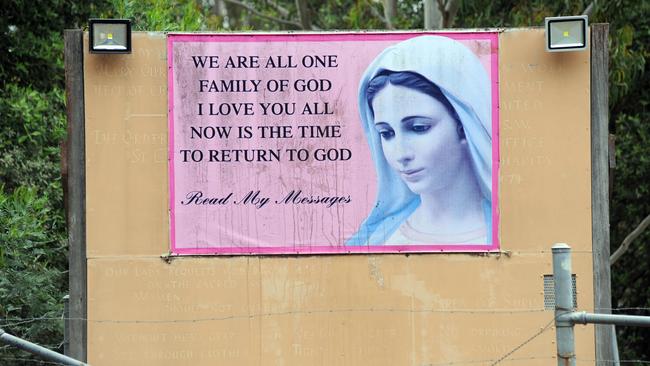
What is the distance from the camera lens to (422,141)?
9.33m

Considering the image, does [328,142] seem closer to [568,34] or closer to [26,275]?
[568,34]

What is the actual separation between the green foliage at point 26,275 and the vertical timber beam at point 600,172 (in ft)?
26.4

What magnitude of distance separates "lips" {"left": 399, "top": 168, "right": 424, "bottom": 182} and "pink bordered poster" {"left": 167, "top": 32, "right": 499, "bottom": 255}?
0.01 metres

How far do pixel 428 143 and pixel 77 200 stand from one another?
2.72 metres

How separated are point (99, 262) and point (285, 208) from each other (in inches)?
57.8

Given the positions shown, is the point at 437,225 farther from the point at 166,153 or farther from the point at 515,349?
the point at 166,153

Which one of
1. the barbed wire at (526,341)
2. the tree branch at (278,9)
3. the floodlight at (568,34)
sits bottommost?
the barbed wire at (526,341)

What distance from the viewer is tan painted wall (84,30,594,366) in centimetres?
919

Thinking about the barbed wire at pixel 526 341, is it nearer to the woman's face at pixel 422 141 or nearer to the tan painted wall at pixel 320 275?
the tan painted wall at pixel 320 275

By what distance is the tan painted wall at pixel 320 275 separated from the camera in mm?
9188

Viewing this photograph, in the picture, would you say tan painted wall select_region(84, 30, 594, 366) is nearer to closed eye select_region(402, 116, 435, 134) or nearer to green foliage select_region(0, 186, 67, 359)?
→ closed eye select_region(402, 116, 435, 134)

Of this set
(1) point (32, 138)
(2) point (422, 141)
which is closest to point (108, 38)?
(2) point (422, 141)

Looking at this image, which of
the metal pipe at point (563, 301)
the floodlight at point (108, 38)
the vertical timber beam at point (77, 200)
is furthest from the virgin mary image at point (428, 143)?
the metal pipe at point (563, 301)

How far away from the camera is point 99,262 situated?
918 centimetres
